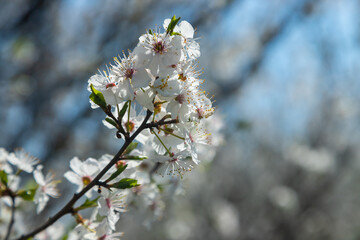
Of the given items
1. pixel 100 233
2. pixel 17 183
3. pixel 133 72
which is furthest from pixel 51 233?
pixel 133 72

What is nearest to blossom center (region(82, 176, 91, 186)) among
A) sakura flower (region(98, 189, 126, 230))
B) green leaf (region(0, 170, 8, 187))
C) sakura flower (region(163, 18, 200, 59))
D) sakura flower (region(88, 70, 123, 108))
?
sakura flower (region(98, 189, 126, 230))

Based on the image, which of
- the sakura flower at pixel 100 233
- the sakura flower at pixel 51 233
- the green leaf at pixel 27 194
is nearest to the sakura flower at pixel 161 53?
the sakura flower at pixel 100 233

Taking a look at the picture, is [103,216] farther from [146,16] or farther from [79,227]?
[146,16]

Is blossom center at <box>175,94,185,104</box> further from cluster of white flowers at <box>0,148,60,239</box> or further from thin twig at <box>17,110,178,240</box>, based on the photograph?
cluster of white flowers at <box>0,148,60,239</box>

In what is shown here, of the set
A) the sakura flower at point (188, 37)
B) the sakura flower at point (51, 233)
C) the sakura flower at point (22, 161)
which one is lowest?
the sakura flower at point (51, 233)

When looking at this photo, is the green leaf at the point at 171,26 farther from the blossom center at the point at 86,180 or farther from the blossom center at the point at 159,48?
the blossom center at the point at 86,180

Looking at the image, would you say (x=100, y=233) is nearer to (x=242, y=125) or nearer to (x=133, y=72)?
(x=133, y=72)

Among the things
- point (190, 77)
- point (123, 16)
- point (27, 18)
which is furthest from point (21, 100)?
point (190, 77)
